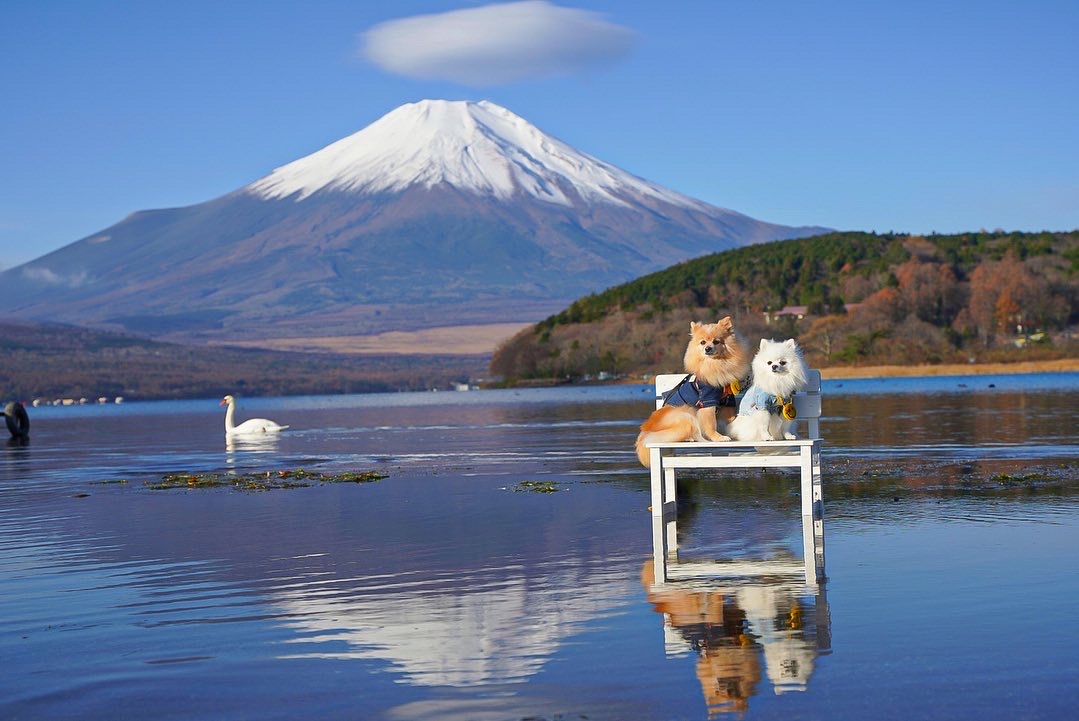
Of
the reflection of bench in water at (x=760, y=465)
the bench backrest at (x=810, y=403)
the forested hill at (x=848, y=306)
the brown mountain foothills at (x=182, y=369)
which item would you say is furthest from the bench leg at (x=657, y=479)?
the brown mountain foothills at (x=182, y=369)

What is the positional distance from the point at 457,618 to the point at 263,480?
1032cm

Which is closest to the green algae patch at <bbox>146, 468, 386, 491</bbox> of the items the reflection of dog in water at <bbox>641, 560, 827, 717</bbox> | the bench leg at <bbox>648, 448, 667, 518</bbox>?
the bench leg at <bbox>648, 448, 667, 518</bbox>

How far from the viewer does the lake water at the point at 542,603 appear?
17.5 ft

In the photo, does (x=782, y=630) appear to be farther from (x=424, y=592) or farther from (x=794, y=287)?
(x=794, y=287)

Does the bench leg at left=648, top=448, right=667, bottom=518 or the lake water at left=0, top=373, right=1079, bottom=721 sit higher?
the bench leg at left=648, top=448, right=667, bottom=518

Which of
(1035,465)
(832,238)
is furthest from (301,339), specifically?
(1035,465)

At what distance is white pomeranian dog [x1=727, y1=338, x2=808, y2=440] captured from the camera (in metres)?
8.35

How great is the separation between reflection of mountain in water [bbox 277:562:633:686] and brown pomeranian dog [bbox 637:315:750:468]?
3.37ft

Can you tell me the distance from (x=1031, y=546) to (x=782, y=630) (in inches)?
112

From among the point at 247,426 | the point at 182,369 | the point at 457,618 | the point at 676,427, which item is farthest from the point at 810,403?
the point at 182,369

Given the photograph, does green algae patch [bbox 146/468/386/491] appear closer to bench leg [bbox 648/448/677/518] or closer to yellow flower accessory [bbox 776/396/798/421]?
bench leg [bbox 648/448/677/518]

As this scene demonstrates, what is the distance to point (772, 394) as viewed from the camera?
8.37 metres

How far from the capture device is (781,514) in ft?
35.3

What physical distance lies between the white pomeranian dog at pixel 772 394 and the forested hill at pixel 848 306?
82.7 m
